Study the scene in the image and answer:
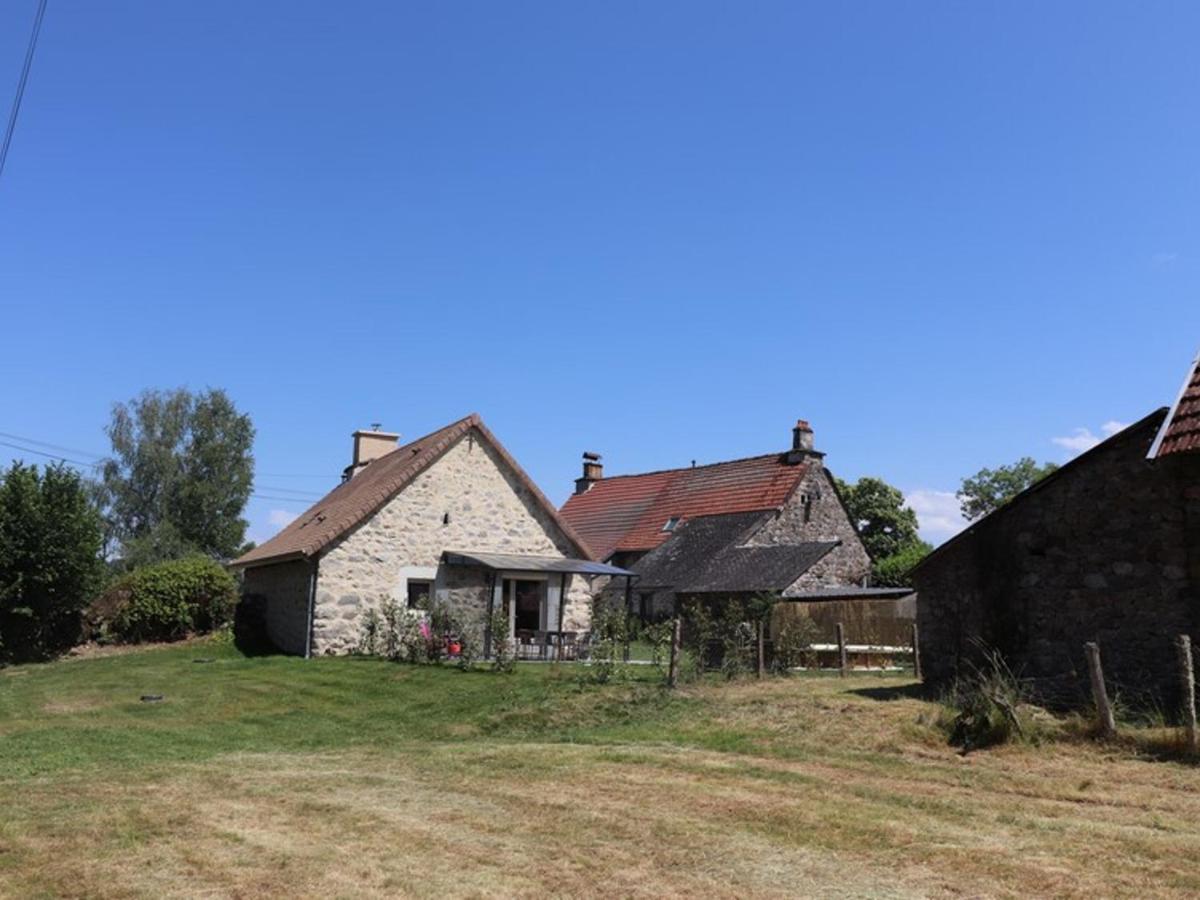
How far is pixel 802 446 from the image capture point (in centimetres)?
3647

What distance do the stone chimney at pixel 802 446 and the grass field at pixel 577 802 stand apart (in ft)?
67.6

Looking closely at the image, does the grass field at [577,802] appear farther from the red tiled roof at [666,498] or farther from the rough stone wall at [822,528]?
the red tiled roof at [666,498]

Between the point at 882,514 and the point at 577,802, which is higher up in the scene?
the point at 882,514

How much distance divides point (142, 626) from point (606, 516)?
19492 mm

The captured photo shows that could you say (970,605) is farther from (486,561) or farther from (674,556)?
(674,556)

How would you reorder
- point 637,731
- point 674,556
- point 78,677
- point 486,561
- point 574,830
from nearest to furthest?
point 574,830 < point 637,731 < point 78,677 < point 486,561 < point 674,556

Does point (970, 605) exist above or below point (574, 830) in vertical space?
above

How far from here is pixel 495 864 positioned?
21.6 ft

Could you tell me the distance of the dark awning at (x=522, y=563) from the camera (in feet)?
84.5

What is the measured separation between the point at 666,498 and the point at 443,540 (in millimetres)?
16201

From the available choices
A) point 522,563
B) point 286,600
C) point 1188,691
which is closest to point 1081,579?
point 1188,691

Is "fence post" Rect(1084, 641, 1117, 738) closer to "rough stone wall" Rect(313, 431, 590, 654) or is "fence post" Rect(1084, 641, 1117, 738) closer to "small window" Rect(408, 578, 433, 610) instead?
"small window" Rect(408, 578, 433, 610)

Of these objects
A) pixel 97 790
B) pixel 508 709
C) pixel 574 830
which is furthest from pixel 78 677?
pixel 574 830

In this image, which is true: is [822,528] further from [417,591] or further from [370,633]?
[370,633]
